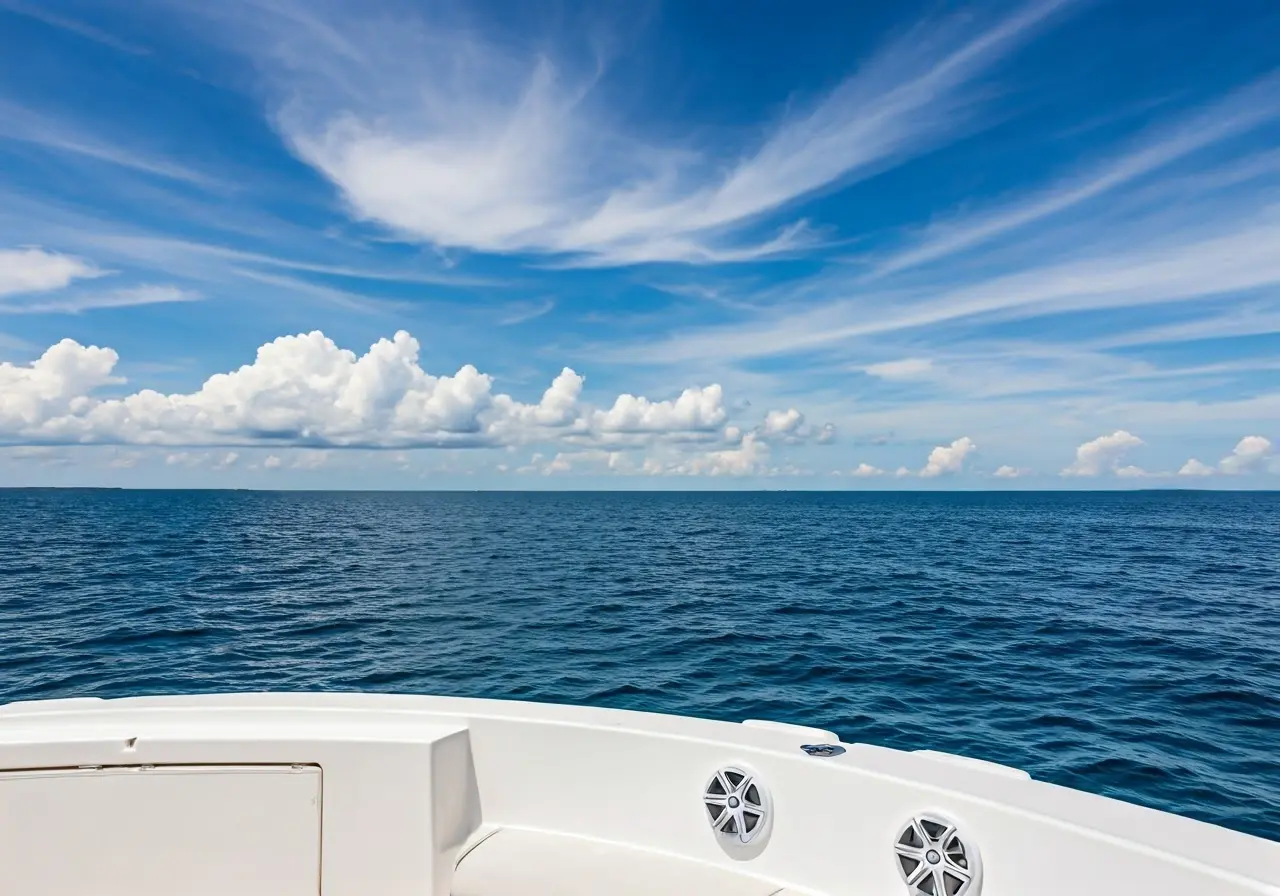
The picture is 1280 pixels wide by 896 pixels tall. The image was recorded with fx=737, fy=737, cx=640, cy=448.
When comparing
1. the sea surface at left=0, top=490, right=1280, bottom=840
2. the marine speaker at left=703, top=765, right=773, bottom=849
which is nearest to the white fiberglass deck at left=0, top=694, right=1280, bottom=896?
the marine speaker at left=703, top=765, right=773, bottom=849

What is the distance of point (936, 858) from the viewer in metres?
2.95

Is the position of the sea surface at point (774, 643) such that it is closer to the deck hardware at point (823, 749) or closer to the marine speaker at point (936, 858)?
the deck hardware at point (823, 749)

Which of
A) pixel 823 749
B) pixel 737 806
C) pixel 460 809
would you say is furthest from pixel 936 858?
pixel 460 809

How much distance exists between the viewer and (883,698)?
40.9 ft

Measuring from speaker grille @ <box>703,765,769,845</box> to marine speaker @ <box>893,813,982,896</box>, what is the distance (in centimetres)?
62

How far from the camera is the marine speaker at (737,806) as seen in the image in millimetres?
3402

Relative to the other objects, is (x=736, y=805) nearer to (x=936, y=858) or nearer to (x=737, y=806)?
(x=737, y=806)

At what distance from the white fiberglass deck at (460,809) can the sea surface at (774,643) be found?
7591 mm

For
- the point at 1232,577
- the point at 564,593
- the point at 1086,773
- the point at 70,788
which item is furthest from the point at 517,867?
the point at 1232,577

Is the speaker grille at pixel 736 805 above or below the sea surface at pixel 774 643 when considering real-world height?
above

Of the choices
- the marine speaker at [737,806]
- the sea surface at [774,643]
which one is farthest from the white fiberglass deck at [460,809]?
the sea surface at [774,643]

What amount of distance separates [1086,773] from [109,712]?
1043 cm

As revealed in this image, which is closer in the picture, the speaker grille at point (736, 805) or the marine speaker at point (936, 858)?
the marine speaker at point (936, 858)

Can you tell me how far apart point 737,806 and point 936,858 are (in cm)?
89
